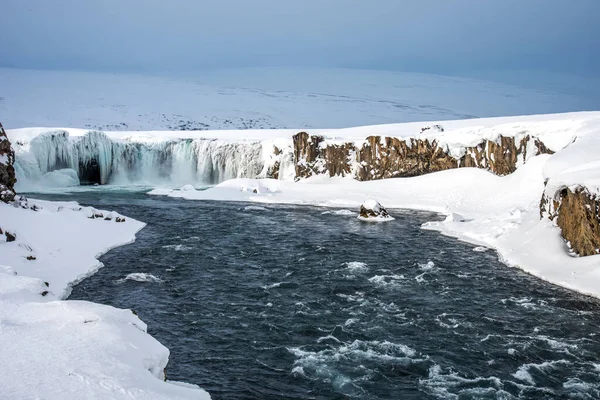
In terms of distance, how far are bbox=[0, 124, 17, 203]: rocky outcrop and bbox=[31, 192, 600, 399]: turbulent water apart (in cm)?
614

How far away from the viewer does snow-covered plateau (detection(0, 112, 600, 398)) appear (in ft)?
33.5

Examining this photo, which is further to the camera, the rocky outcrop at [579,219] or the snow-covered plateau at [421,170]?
the snow-covered plateau at [421,170]

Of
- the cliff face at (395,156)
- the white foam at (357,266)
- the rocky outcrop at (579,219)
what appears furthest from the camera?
the cliff face at (395,156)

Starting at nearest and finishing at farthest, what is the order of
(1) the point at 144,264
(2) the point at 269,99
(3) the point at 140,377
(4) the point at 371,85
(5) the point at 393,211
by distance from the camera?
(3) the point at 140,377 → (1) the point at 144,264 → (5) the point at 393,211 → (2) the point at 269,99 → (4) the point at 371,85

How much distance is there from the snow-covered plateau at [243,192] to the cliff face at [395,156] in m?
0.09

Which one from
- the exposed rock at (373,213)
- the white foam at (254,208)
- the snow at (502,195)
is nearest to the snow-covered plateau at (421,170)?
the snow at (502,195)

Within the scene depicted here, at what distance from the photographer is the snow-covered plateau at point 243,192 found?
10.2 m

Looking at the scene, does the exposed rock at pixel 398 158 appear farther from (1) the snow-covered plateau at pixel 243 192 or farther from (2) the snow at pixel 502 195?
(2) the snow at pixel 502 195

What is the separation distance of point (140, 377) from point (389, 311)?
993cm

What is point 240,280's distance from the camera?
2116cm

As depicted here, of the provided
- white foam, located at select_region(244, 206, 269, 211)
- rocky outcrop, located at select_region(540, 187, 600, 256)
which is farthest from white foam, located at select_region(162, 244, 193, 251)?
rocky outcrop, located at select_region(540, 187, 600, 256)

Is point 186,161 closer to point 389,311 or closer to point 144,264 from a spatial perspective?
point 144,264

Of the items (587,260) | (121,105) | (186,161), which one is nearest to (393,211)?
(587,260)

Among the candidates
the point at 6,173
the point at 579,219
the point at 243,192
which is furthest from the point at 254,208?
the point at 579,219
